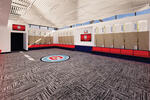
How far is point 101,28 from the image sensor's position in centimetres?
554

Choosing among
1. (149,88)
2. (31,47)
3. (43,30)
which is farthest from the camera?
(43,30)

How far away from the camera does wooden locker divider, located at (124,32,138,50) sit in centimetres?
404

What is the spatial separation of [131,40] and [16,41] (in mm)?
10828

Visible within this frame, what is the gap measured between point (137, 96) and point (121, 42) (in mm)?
3975

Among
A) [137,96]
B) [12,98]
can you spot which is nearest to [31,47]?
[12,98]

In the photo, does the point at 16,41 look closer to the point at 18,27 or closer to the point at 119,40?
the point at 18,27

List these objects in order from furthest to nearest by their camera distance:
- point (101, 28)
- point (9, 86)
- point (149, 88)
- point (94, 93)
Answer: point (101, 28) → point (9, 86) → point (149, 88) → point (94, 93)

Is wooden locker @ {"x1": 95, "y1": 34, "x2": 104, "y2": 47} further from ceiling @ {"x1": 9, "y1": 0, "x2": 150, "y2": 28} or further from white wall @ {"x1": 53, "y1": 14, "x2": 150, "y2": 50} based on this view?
ceiling @ {"x1": 9, "y1": 0, "x2": 150, "y2": 28}

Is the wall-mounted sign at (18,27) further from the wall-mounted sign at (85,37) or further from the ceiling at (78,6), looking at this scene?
the wall-mounted sign at (85,37)

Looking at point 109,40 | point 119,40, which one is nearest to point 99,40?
point 109,40

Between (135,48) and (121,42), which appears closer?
(135,48)

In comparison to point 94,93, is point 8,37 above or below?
above

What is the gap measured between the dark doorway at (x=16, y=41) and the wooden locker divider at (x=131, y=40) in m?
10.3

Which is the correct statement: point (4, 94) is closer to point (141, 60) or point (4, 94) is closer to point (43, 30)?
point (141, 60)
